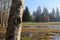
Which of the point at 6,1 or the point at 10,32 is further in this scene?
the point at 6,1

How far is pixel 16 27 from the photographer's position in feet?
6.91

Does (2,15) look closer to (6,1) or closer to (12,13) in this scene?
(6,1)

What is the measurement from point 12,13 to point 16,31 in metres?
0.23

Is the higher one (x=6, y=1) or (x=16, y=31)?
(x=6, y=1)

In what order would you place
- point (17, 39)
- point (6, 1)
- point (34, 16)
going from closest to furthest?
1. point (17, 39)
2. point (6, 1)
3. point (34, 16)

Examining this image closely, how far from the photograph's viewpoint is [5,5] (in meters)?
16.9

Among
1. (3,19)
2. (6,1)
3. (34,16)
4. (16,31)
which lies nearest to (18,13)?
(16,31)

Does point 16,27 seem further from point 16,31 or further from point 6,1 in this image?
point 6,1

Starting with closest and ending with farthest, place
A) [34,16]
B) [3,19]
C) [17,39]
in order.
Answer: [17,39], [3,19], [34,16]

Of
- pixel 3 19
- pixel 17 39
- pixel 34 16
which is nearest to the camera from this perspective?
pixel 17 39

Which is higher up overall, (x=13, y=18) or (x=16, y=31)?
(x=13, y=18)

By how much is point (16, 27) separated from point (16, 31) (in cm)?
5

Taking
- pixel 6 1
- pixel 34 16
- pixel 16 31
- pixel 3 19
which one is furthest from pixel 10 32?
pixel 34 16

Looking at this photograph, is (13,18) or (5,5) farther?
(5,5)
